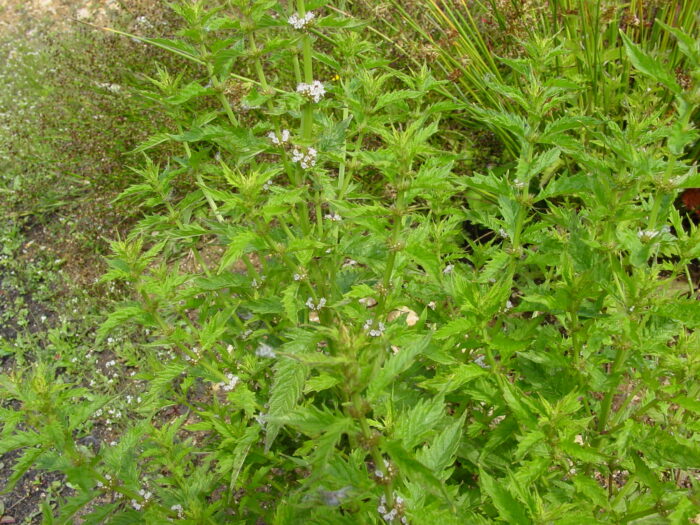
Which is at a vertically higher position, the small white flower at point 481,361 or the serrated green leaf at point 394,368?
the serrated green leaf at point 394,368

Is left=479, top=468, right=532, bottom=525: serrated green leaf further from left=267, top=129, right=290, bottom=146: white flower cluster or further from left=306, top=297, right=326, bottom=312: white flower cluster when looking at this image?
left=267, top=129, right=290, bottom=146: white flower cluster

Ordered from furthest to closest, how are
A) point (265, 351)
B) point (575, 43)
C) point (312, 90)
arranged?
point (575, 43) → point (265, 351) → point (312, 90)

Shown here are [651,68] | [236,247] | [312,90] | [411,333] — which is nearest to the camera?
[651,68]

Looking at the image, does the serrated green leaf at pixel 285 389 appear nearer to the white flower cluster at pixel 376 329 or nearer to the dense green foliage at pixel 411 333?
the dense green foliage at pixel 411 333

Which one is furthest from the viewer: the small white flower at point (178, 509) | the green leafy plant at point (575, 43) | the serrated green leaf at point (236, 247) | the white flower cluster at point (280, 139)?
the green leafy plant at point (575, 43)

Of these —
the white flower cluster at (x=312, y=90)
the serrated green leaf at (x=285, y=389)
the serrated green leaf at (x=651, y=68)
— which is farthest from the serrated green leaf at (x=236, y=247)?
the serrated green leaf at (x=651, y=68)

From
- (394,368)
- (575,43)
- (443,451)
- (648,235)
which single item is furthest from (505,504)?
(575,43)

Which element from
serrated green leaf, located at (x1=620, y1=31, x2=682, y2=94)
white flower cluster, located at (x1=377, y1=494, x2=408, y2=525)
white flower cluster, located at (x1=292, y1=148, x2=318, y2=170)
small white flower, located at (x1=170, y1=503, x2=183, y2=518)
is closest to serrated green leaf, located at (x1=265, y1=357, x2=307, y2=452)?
white flower cluster, located at (x1=377, y1=494, x2=408, y2=525)

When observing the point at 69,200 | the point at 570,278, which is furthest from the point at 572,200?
the point at 69,200

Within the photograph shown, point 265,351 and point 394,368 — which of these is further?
point 265,351

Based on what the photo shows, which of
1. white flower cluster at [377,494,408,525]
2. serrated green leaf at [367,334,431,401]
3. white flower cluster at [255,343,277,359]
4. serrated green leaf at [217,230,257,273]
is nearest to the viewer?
serrated green leaf at [367,334,431,401]

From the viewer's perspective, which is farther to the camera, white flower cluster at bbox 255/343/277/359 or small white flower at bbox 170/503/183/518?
white flower cluster at bbox 255/343/277/359

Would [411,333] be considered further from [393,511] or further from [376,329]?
[393,511]

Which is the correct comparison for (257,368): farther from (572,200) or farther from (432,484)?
(572,200)
